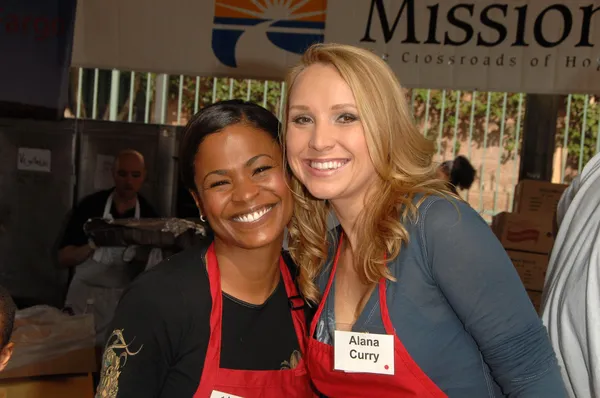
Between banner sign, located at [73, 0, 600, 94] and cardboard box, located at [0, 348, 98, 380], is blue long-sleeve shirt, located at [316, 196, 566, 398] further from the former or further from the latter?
banner sign, located at [73, 0, 600, 94]

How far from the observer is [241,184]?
66.4 inches

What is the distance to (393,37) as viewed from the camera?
4430 mm

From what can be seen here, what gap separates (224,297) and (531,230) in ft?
10.0

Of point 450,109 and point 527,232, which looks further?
point 450,109

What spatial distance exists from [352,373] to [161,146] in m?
3.48

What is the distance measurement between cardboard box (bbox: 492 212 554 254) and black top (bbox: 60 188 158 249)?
2.13 meters

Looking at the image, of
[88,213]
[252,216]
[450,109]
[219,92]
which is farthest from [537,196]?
[252,216]

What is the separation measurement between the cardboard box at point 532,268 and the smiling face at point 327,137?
2958 mm

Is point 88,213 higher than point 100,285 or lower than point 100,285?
higher

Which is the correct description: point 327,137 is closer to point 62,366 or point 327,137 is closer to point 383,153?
point 383,153

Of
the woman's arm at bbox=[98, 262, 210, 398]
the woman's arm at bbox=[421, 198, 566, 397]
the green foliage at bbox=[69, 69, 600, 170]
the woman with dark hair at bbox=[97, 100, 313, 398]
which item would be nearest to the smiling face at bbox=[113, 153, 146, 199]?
the green foliage at bbox=[69, 69, 600, 170]

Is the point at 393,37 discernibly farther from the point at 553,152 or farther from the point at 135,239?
the point at 135,239

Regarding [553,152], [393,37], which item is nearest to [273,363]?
[393,37]

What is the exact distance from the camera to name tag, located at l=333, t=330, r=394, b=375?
1.50 m
